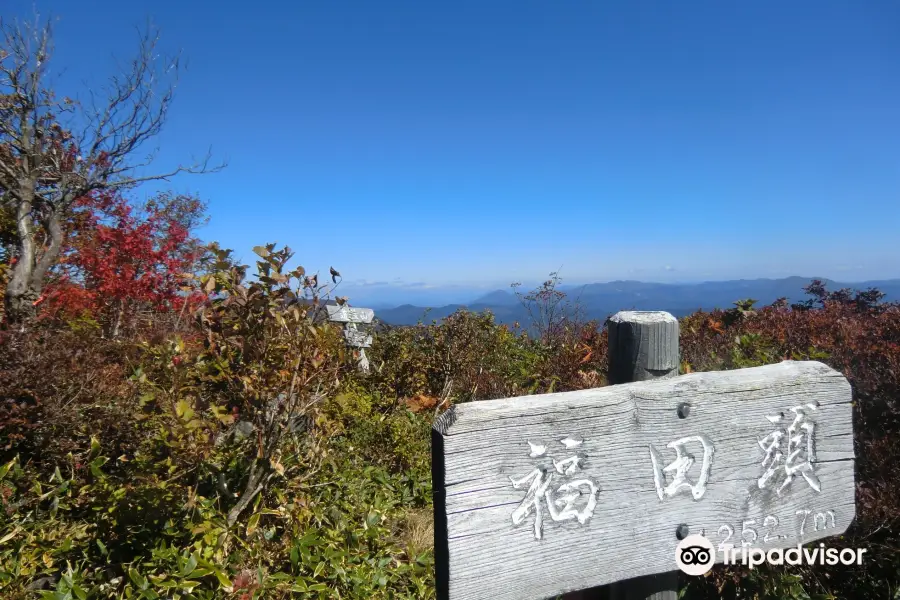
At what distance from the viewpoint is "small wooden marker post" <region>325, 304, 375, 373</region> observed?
5.42 metres

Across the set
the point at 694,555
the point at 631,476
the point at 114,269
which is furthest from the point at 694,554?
the point at 114,269

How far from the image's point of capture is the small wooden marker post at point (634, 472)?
1182mm

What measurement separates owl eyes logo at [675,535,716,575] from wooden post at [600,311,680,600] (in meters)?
0.12

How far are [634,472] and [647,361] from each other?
13.7 inches

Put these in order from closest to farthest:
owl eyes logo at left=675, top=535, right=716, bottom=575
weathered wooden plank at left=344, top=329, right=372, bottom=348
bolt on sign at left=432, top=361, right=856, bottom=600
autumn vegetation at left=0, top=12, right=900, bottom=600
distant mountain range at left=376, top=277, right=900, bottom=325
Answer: bolt on sign at left=432, top=361, right=856, bottom=600 → owl eyes logo at left=675, top=535, right=716, bottom=575 → autumn vegetation at left=0, top=12, right=900, bottom=600 → weathered wooden plank at left=344, top=329, right=372, bottom=348 → distant mountain range at left=376, top=277, right=900, bottom=325

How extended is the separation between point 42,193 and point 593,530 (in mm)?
7318

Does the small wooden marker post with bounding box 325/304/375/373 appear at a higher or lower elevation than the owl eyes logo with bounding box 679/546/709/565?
higher

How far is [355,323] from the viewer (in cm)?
605

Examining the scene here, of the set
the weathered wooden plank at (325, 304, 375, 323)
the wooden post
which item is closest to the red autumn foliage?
the weathered wooden plank at (325, 304, 375, 323)

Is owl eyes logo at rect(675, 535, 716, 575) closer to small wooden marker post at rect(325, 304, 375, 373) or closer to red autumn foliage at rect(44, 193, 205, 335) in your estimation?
small wooden marker post at rect(325, 304, 375, 373)

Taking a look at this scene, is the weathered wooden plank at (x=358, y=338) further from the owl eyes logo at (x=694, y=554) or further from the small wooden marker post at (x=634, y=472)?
the owl eyes logo at (x=694, y=554)

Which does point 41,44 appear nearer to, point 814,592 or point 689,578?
point 689,578

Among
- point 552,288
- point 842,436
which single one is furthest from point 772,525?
point 552,288

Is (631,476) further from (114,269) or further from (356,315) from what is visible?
(114,269)
